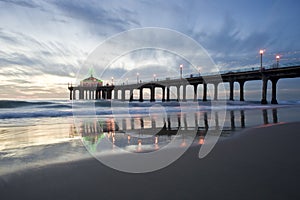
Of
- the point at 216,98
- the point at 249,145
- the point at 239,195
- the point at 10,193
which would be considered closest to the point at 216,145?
the point at 249,145

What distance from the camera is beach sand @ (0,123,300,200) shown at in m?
2.46

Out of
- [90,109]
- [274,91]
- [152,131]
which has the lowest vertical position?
[152,131]

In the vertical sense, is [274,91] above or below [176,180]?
above

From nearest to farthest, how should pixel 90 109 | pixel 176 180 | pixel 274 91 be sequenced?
pixel 176 180, pixel 90 109, pixel 274 91

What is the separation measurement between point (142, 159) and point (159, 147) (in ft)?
3.87

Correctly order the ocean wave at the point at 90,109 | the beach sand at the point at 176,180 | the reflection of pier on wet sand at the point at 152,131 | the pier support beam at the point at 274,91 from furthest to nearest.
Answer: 1. the pier support beam at the point at 274,91
2. the ocean wave at the point at 90,109
3. the reflection of pier on wet sand at the point at 152,131
4. the beach sand at the point at 176,180

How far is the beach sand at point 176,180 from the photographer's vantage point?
8.05ft

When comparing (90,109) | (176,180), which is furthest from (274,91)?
(176,180)

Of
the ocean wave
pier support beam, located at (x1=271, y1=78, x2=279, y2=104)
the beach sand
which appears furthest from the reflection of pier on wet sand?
pier support beam, located at (x1=271, y1=78, x2=279, y2=104)

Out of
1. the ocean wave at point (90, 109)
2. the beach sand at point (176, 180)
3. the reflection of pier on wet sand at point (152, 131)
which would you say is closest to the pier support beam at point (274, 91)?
the ocean wave at point (90, 109)

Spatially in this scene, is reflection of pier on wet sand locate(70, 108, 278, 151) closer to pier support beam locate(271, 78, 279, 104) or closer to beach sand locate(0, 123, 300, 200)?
beach sand locate(0, 123, 300, 200)

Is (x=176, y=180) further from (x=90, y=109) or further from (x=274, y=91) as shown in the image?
(x=274, y=91)

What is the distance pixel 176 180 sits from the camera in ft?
9.54

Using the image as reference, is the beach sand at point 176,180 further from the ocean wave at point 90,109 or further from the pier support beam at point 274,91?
the pier support beam at point 274,91
